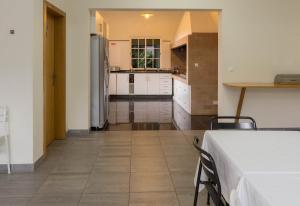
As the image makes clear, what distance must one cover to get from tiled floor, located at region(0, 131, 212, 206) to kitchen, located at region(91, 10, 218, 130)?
1.83 m

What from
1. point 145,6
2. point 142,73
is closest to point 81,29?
point 145,6

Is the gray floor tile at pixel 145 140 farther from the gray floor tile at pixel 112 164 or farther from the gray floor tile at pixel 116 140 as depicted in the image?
the gray floor tile at pixel 112 164

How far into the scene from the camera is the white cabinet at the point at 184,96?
954 cm

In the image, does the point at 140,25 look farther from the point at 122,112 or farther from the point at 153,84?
the point at 122,112

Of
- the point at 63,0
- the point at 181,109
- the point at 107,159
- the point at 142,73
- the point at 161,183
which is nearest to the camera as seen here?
the point at 161,183

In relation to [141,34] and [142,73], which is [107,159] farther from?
[141,34]

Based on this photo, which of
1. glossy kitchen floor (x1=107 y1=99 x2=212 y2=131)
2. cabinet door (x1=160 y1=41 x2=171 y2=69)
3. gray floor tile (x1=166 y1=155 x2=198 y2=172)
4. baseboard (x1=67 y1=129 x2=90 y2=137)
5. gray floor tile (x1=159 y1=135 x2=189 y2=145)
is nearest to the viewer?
gray floor tile (x1=166 y1=155 x2=198 y2=172)

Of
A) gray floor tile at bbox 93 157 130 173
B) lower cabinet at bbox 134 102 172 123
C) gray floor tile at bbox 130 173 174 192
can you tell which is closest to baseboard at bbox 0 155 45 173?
gray floor tile at bbox 93 157 130 173

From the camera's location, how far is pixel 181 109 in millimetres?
10578

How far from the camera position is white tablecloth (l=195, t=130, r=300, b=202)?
209 centimetres

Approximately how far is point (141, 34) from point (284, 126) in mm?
7837

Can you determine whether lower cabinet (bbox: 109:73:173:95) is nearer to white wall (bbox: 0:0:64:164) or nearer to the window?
the window

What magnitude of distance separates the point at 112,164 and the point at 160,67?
373 inches

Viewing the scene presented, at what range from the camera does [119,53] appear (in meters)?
14.0
